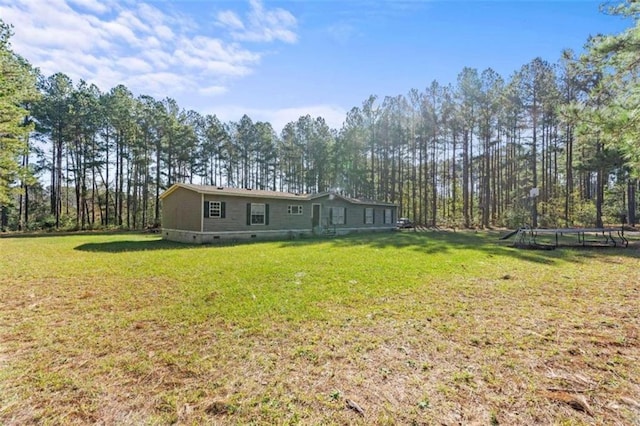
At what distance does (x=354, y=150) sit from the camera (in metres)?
31.7

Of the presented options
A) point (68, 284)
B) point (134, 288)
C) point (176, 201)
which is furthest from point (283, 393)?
point (176, 201)

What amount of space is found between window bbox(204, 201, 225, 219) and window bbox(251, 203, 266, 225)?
1676mm

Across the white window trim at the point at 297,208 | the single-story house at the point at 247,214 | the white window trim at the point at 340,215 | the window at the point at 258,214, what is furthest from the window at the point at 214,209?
the white window trim at the point at 340,215

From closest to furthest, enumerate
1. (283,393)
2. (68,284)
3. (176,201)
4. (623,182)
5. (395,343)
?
(283,393), (395,343), (68,284), (176,201), (623,182)

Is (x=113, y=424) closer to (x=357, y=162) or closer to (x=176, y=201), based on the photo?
(x=176, y=201)

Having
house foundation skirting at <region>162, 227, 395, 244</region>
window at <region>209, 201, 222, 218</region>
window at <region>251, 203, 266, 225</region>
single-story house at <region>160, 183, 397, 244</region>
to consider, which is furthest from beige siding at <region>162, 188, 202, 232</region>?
window at <region>251, 203, 266, 225</region>

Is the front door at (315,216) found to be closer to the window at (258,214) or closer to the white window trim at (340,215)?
the white window trim at (340,215)

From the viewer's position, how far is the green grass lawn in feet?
7.82

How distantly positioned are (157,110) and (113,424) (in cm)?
3066

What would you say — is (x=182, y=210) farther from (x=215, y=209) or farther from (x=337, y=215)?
(x=337, y=215)

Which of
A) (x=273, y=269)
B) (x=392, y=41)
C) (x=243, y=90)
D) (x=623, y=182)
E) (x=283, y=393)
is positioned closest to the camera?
(x=283, y=393)

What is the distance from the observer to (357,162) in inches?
1303

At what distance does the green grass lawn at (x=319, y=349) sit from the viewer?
2383 mm

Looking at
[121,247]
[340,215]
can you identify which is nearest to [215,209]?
[121,247]
